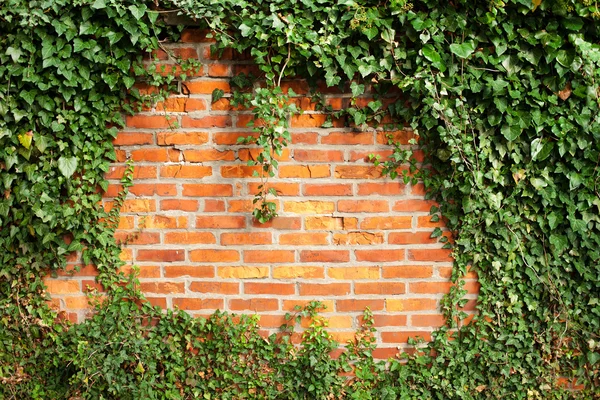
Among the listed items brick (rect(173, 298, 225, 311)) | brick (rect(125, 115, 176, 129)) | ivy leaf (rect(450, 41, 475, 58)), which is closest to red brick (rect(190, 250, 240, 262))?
brick (rect(173, 298, 225, 311))

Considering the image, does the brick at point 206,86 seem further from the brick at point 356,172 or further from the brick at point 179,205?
the brick at point 356,172

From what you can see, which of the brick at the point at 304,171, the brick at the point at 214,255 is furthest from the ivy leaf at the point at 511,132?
the brick at the point at 214,255

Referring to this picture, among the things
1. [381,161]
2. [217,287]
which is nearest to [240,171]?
[217,287]

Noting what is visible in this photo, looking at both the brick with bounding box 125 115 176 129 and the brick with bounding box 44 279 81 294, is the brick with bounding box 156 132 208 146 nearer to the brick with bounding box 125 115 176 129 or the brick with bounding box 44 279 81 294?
the brick with bounding box 125 115 176 129

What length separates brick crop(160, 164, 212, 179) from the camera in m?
2.86

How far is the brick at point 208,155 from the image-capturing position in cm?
285

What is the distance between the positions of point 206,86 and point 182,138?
322 millimetres

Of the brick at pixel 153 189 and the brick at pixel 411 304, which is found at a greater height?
the brick at pixel 153 189

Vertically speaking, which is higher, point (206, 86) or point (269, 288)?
point (206, 86)

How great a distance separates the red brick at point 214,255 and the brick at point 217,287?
13 centimetres

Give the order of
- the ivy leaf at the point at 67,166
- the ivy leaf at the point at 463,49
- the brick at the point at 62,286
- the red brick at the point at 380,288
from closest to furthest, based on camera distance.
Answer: the ivy leaf at the point at 463,49 < the ivy leaf at the point at 67,166 < the red brick at the point at 380,288 < the brick at the point at 62,286

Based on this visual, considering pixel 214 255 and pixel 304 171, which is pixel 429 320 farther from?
pixel 214 255

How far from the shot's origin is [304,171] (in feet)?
9.31

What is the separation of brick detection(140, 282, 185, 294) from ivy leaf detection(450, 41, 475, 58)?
1958mm
